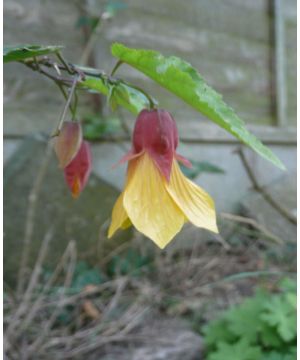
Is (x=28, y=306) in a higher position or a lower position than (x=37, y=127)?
lower

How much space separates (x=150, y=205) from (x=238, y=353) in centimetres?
84

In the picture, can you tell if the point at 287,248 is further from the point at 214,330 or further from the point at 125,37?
the point at 125,37

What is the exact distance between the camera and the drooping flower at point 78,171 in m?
0.60

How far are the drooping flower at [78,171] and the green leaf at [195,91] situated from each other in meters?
0.19

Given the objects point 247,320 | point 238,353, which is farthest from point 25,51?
point 247,320

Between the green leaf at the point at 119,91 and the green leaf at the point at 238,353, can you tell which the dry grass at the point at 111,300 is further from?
the green leaf at the point at 119,91

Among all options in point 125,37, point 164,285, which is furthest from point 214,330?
point 125,37

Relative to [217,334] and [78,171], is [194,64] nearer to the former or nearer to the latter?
[217,334]

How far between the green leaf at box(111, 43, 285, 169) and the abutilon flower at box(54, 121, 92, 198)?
0.16m

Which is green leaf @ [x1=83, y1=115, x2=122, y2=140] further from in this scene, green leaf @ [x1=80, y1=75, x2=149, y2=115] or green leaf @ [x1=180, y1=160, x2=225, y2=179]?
green leaf @ [x1=80, y1=75, x2=149, y2=115]

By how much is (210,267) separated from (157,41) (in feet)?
3.71

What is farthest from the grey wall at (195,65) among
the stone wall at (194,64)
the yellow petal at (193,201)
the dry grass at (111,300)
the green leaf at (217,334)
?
the yellow petal at (193,201)

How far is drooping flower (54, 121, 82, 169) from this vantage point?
58 cm

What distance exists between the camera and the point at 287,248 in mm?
2299
